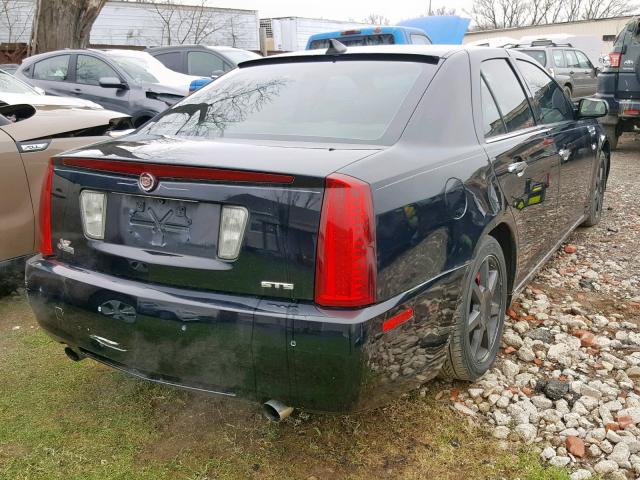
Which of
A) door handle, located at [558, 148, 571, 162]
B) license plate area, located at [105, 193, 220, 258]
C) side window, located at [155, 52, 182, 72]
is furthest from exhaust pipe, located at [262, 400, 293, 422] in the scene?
side window, located at [155, 52, 182, 72]

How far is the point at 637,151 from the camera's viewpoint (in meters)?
9.68

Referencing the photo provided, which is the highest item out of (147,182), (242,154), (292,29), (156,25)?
(292,29)

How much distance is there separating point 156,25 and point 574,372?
23.8 m

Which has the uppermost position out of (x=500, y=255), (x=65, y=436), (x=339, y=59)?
(x=339, y=59)

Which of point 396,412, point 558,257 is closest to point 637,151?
point 558,257

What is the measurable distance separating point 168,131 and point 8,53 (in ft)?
72.3

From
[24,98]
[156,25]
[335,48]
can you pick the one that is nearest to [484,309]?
[335,48]

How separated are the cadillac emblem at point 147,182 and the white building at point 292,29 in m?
22.7

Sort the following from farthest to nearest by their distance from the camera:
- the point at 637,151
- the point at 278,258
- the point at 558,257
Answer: the point at 637,151, the point at 558,257, the point at 278,258

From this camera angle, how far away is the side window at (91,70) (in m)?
8.43

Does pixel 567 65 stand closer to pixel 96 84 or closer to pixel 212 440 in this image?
pixel 96 84

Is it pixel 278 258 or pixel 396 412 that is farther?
pixel 396 412

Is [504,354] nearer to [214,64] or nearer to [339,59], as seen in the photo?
[339,59]

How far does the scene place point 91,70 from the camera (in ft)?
28.1
